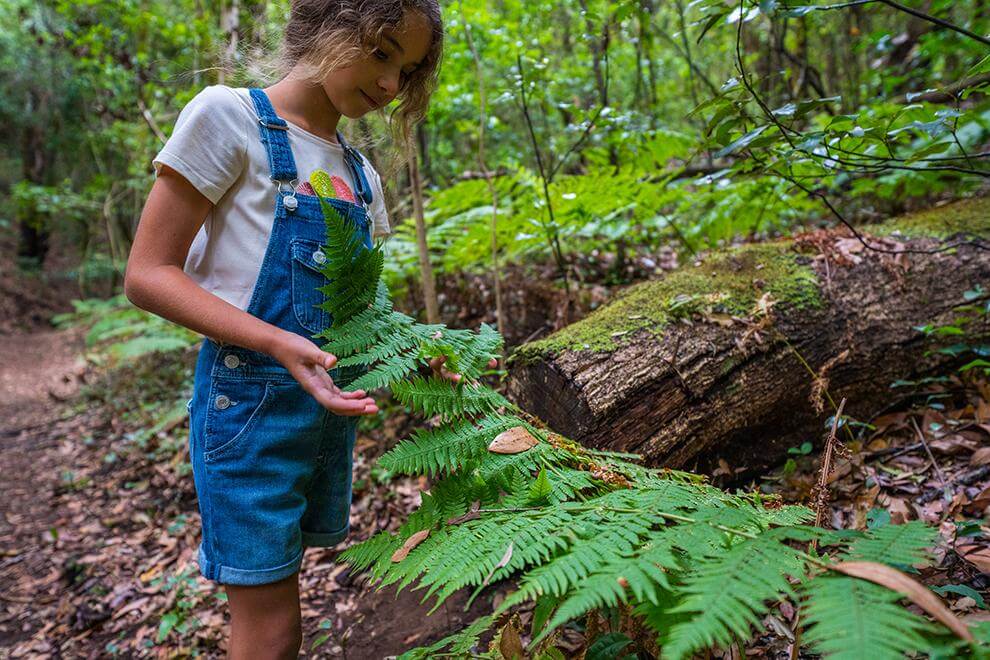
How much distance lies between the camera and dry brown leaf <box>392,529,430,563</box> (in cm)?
128

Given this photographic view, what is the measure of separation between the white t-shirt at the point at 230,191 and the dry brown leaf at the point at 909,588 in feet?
4.55

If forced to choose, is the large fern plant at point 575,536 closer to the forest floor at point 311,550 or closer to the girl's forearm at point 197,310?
the girl's forearm at point 197,310

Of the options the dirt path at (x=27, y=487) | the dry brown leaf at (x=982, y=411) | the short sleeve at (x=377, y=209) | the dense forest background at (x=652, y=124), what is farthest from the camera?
the dirt path at (x=27, y=487)

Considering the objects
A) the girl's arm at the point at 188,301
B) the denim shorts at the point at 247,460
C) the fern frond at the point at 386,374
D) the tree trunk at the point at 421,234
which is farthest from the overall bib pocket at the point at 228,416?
the tree trunk at the point at 421,234

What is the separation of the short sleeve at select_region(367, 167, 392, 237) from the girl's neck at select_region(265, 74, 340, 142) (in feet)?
0.92

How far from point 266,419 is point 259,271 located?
15.0 inches

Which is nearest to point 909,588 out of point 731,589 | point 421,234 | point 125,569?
point 731,589

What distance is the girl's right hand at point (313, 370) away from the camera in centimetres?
121

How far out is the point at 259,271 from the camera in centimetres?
145

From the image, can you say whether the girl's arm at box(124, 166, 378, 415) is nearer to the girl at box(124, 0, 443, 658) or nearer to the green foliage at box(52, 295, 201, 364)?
the girl at box(124, 0, 443, 658)

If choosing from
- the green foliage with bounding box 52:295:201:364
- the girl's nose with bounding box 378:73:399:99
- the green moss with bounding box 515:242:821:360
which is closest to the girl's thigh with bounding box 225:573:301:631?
the green moss with bounding box 515:242:821:360

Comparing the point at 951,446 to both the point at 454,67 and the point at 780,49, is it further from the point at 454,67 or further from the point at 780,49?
the point at 454,67

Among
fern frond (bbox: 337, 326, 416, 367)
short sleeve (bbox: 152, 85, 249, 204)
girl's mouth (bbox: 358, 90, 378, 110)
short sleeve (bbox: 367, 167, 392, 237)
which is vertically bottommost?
fern frond (bbox: 337, 326, 416, 367)

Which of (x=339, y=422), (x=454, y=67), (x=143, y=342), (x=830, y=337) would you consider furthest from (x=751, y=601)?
(x=143, y=342)
